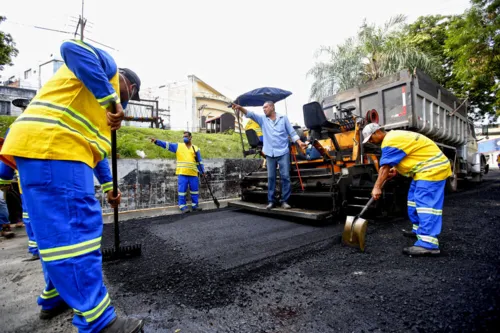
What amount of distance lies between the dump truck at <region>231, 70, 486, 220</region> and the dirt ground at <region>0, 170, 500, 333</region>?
79 cm

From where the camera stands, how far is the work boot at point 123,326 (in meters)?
1.21

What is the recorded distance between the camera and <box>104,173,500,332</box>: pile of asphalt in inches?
55.2

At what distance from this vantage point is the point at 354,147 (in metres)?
4.12

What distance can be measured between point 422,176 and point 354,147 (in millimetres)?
1609

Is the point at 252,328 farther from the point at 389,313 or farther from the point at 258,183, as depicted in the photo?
the point at 258,183

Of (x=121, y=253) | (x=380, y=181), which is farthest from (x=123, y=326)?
(x=380, y=181)

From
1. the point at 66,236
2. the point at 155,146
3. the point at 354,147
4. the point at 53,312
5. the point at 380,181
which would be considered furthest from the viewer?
the point at 155,146

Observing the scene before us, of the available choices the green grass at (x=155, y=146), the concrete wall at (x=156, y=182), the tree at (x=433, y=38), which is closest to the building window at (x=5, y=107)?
the green grass at (x=155, y=146)

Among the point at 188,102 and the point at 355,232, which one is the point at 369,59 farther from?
the point at 188,102

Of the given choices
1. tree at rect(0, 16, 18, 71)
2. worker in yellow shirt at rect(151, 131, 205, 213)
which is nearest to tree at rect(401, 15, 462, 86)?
worker in yellow shirt at rect(151, 131, 205, 213)

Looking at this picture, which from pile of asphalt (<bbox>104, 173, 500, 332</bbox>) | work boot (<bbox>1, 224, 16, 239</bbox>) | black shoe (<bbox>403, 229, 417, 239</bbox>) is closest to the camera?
pile of asphalt (<bbox>104, 173, 500, 332</bbox>)

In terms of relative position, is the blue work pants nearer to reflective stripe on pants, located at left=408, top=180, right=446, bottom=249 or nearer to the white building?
reflective stripe on pants, located at left=408, top=180, right=446, bottom=249

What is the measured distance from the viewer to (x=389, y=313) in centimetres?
145

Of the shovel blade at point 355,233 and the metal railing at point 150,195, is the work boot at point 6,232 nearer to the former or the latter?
the metal railing at point 150,195
